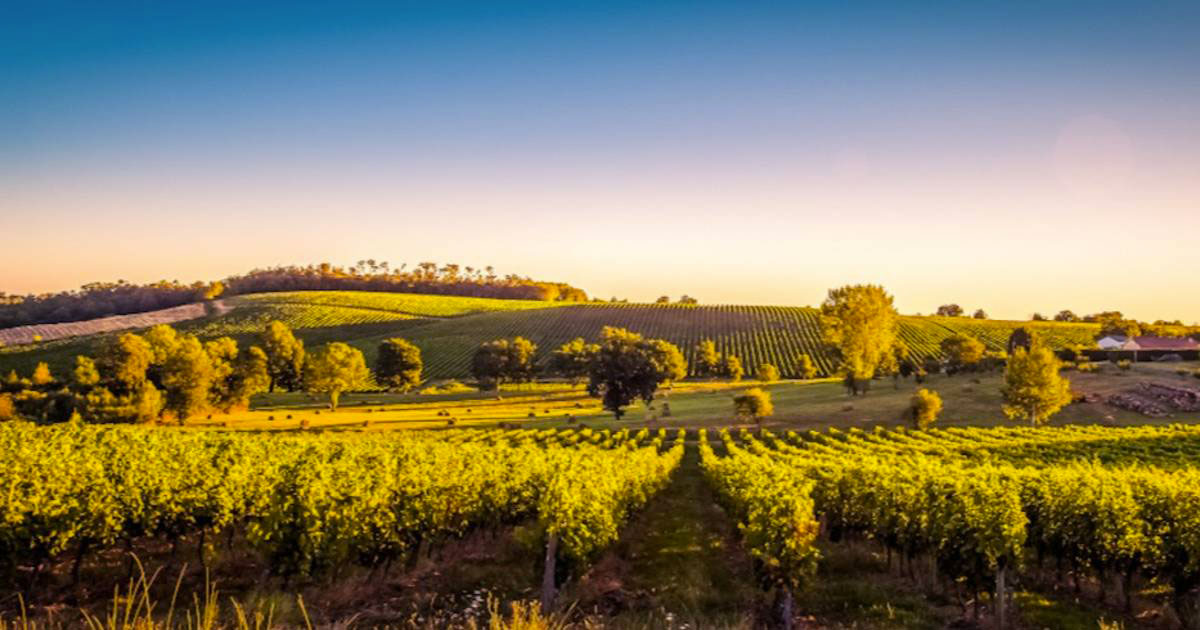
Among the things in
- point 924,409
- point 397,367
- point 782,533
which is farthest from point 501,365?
point 782,533

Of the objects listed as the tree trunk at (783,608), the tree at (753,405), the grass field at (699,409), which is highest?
the tree trunk at (783,608)

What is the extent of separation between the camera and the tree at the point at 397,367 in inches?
3848

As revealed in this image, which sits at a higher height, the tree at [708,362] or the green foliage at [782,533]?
the green foliage at [782,533]

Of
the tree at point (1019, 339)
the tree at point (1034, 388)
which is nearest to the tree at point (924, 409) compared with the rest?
the tree at point (1034, 388)

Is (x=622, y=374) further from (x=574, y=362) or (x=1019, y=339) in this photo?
(x=1019, y=339)

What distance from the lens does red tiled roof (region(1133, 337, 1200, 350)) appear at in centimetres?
9681

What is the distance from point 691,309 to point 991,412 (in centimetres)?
10495

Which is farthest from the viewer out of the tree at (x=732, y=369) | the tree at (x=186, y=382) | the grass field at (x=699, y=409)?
the tree at (x=732, y=369)

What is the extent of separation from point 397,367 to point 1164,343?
11367 centimetres

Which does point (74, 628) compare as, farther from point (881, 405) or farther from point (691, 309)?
point (691, 309)

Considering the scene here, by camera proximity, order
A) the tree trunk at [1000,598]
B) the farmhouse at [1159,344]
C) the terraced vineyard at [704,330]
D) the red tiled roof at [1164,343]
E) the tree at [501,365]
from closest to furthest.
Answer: the tree trunk at [1000,598], the farmhouse at [1159,344], the red tiled roof at [1164,343], the tree at [501,365], the terraced vineyard at [704,330]

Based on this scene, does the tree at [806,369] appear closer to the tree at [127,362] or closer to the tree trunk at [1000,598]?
the tree at [127,362]

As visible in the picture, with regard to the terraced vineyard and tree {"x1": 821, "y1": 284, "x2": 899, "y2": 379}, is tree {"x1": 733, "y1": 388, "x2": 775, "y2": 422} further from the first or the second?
the terraced vineyard

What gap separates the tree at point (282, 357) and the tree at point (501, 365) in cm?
2498
